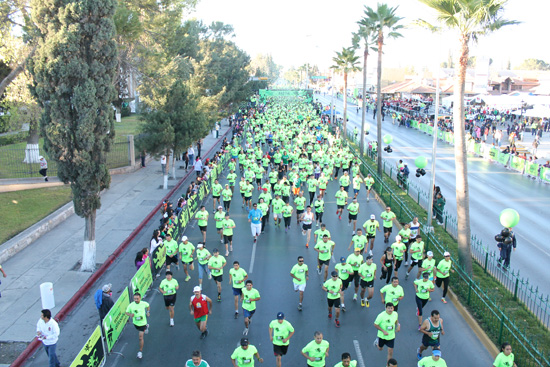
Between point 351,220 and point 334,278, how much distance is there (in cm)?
796

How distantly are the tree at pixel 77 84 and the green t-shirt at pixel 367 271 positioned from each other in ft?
26.6

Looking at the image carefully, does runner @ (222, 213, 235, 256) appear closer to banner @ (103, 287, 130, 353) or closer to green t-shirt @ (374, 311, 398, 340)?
banner @ (103, 287, 130, 353)

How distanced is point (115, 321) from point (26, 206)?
1147 centimetres

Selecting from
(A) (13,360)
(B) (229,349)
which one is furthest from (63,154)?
(B) (229,349)

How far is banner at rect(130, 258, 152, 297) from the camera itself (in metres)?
11.1

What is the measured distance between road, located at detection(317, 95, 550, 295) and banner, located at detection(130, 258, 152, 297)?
36.1 feet

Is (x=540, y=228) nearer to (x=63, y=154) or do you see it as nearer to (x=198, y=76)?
(x=63, y=154)

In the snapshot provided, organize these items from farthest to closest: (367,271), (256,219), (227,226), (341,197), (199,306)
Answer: (341,197), (256,219), (227,226), (367,271), (199,306)

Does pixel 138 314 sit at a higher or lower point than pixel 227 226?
lower

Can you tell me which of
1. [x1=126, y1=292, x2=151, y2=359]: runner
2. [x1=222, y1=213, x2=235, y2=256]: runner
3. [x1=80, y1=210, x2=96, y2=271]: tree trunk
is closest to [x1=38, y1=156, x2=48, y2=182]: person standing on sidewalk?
[x1=80, y1=210, x2=96, y2=271]: tree trunk

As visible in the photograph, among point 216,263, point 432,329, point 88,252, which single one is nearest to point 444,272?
point 432,329

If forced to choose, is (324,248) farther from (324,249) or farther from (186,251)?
(186,251)

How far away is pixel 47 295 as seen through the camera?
1132 cm

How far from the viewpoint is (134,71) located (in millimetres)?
23672
